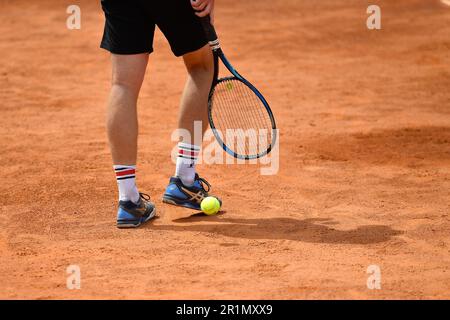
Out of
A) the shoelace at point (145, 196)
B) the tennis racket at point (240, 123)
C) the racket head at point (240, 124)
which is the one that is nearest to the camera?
the shoelace at point (145, 196)

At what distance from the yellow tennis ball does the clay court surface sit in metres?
0.08

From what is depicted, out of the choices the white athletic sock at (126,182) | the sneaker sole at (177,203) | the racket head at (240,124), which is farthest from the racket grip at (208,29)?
the sneaker sole at (177,203)

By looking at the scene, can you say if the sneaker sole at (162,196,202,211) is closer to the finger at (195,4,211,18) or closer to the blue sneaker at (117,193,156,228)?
the blue sneaker at (117,193,156,228)

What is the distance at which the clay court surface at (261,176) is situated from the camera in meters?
4.43

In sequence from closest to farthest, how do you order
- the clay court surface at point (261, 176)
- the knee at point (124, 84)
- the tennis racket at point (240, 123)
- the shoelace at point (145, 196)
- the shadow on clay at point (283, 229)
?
the clay court surface at point (261, 176)
the shadow on clay at point (283, 229)
the knee at point (124, 84)
the shoelace at point (145, 196)
the tennis racket at point (240, 123)

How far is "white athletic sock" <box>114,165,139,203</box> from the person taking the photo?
519 cm

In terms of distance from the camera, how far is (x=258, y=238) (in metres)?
5.00

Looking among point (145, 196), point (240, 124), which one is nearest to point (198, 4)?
point (145, 196)

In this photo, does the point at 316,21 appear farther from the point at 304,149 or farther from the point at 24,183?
the point at 24,183

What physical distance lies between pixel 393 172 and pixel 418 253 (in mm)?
1637

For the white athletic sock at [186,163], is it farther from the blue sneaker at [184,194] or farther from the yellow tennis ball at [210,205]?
the yellow tennis ball at [210,205]

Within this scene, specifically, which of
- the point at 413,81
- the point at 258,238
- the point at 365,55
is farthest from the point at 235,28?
the point at 258,238

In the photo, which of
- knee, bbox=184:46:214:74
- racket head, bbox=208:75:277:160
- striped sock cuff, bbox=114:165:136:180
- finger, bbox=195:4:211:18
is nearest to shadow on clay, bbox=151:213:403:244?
striped sock cuff, bbox=114:165:136:180
